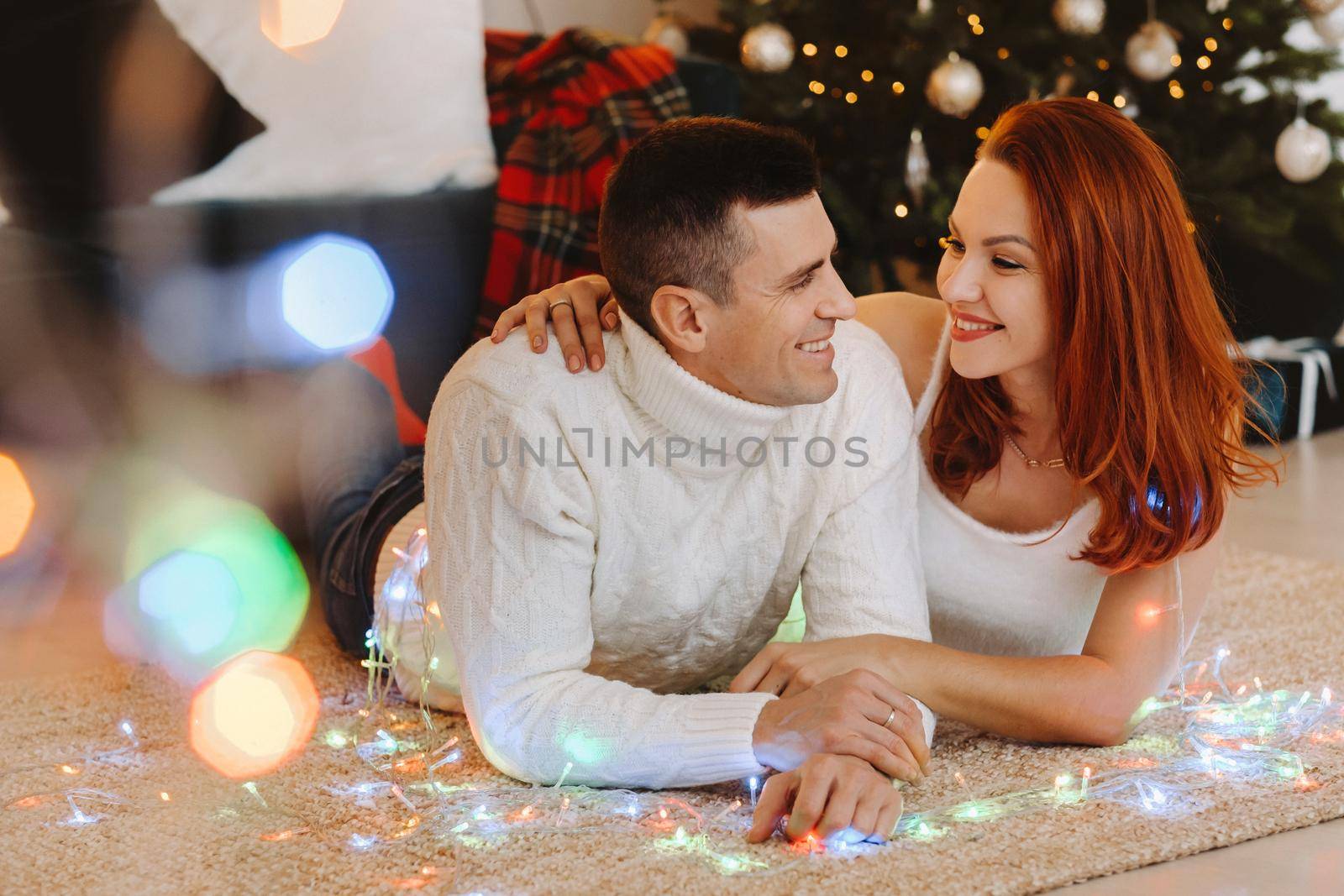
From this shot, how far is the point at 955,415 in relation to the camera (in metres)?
1.60

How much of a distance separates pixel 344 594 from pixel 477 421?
551 mm

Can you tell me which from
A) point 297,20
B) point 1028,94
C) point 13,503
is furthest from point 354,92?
point 1028,94

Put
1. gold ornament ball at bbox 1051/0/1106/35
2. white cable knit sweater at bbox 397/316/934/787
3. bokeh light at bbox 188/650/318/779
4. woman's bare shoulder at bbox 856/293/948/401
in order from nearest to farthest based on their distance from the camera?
white cable knit sweater at bbox 397/316/934/787 < bokeh light at bbox 188/650/318/779 < woman's bare shoulder at bbox 856/293/948/401 < gold ornament ball at bbox 1051/0/1106/35

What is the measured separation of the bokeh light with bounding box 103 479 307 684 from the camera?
74.3 inches

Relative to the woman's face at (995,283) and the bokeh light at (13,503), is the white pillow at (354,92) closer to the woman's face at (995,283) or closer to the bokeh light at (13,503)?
the bokeh light at (13,503)

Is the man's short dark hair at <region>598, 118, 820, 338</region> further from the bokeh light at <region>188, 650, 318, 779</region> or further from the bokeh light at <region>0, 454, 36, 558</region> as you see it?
the bokeh light at <region>0, 454, 36, 558</region>

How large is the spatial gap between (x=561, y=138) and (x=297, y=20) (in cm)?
61

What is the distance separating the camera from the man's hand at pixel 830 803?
1.17 meters

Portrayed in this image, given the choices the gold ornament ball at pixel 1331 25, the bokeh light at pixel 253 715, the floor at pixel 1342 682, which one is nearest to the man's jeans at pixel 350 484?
the bokeh light at pixel 253 715

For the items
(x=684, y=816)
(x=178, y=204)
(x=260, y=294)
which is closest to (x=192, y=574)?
(x=260, y=294)

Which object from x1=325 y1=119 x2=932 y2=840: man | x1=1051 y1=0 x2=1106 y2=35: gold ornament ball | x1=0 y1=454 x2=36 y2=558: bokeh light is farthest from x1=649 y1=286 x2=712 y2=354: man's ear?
x1=1051 y1=0 x2=1106 y2=35: gold ornament ball

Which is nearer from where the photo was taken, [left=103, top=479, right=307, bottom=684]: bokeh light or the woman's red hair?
the woman's red hair

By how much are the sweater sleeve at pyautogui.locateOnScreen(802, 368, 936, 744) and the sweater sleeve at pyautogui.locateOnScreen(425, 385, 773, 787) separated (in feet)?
0.56

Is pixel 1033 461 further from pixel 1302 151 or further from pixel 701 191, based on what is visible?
pixel 1302 151
